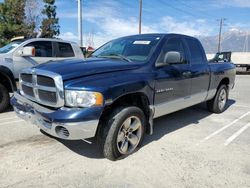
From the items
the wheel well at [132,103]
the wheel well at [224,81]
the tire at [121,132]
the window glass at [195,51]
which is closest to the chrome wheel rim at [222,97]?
the wheel well at [224,81]

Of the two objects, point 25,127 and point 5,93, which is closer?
point 25,127

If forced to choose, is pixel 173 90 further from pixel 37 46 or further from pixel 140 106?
pixel 37 46

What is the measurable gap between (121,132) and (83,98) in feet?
2.89

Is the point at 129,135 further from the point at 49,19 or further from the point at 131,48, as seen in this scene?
the point at 49,19

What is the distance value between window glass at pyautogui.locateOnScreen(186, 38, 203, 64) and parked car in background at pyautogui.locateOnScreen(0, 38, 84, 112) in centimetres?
380

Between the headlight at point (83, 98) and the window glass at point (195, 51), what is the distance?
2764 millimetres

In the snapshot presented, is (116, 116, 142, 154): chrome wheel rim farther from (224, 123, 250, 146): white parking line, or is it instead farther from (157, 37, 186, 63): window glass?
(224, 123, 250, 146): white parking line

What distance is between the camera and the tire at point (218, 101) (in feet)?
22.4

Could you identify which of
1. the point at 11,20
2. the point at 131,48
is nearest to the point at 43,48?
the point at 131,48

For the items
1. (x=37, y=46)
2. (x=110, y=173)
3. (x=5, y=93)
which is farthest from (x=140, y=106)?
(x=37, y=46)

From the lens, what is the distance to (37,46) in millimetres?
7398

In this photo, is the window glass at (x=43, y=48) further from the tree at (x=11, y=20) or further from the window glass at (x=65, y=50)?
the tree at (x=11, y=20)

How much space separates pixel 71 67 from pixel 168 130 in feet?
8.51

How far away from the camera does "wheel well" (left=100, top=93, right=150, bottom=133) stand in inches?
149
